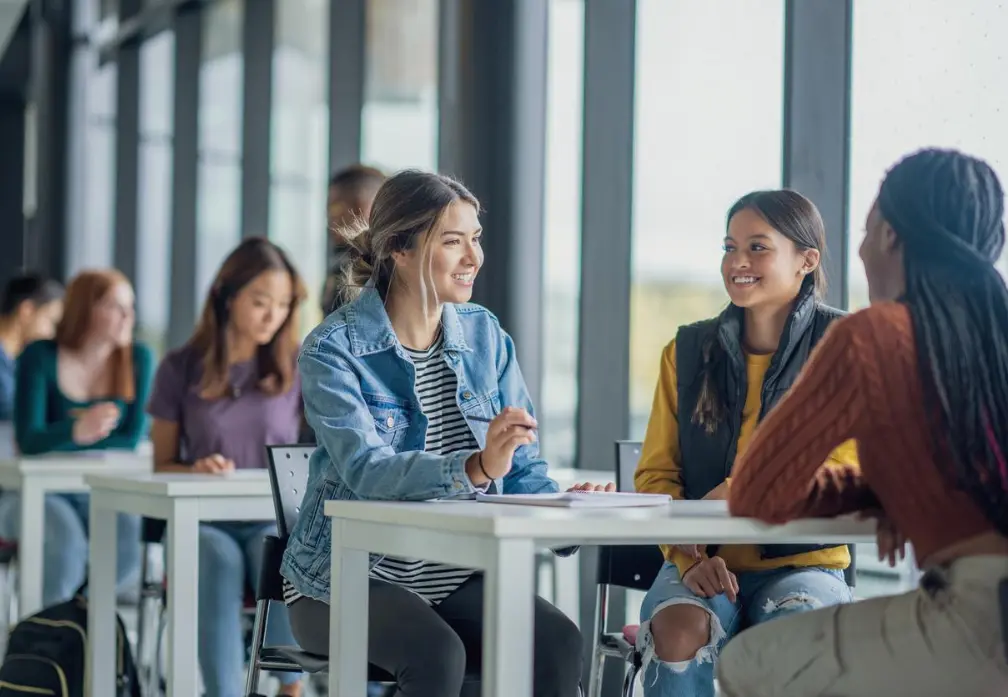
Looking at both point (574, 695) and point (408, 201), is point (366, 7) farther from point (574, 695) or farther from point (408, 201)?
point (574, 695)

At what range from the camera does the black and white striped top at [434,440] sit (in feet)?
8.23

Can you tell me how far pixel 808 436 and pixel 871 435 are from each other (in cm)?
8

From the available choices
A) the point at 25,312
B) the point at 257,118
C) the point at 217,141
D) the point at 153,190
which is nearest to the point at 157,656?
the point at 257,118

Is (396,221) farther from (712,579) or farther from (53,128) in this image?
(53,128)

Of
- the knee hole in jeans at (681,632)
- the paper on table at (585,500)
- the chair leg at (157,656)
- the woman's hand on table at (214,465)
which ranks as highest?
the paper on table at (585,500)

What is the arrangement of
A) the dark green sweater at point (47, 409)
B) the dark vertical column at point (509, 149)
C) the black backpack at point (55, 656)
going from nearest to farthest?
the black backpack at point (55, 656) → the dark vertical column at point (509, 149) → the dark green sweater at point (47, 409)

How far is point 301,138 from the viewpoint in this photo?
6012 millimetres

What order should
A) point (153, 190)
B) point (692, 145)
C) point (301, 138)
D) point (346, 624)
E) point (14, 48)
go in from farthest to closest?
point (14, 48) < point (153, 190) < point (301, 138) < point (692, 145) < point (346, 624)

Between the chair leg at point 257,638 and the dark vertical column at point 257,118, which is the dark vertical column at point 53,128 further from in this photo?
the chair leg at point 257,638

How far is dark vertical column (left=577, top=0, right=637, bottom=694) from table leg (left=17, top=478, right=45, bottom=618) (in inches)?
58.6

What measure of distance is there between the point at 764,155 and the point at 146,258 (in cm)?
524

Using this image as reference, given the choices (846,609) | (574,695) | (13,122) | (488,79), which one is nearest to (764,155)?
(488,79)

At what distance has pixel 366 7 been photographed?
5402mm

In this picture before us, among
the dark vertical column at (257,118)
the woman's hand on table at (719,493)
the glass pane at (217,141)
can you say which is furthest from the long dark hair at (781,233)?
the glass pane at (217,141)
